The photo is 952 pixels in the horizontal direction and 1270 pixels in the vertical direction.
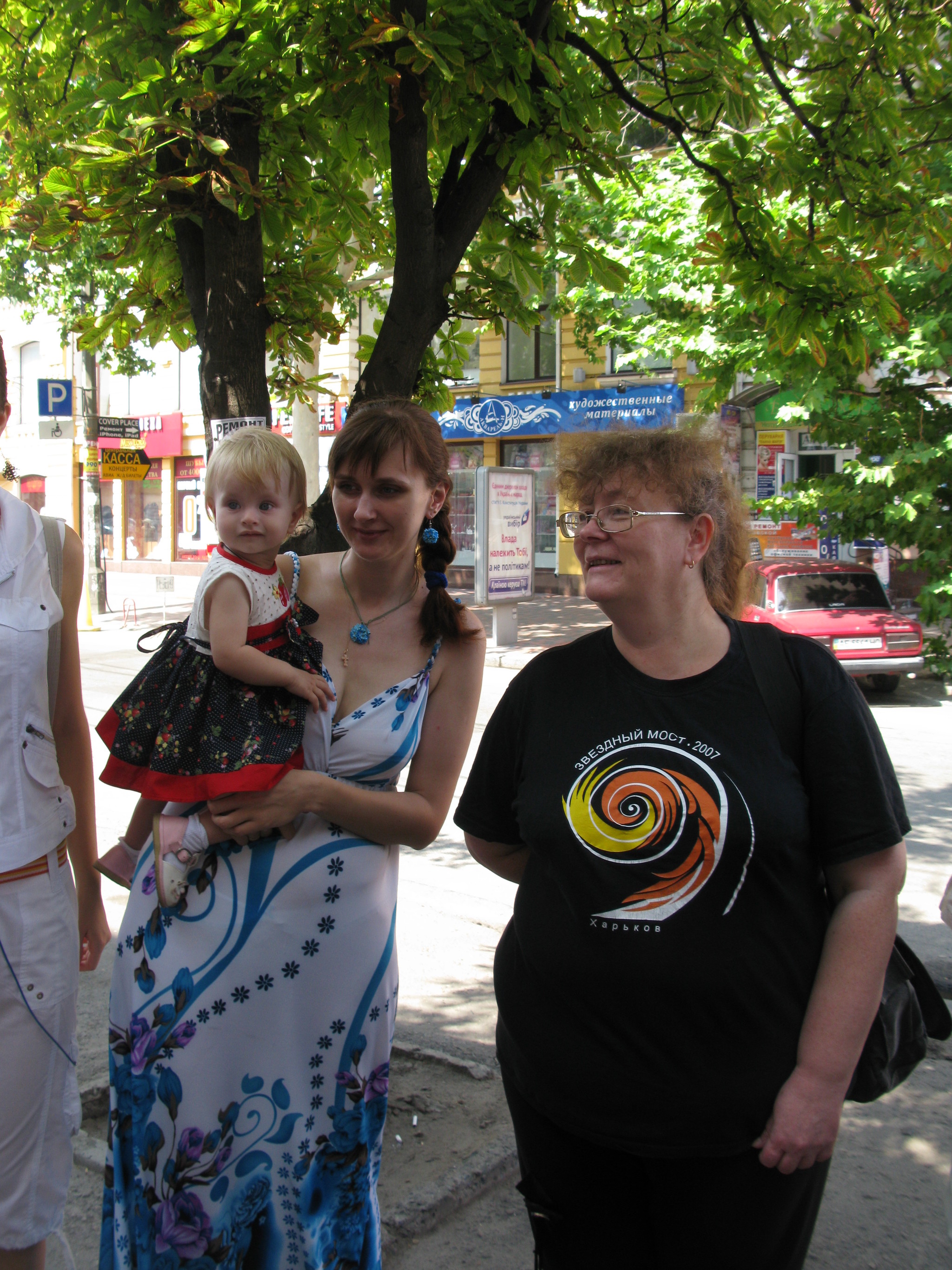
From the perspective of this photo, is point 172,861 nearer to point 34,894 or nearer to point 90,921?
point 34,894

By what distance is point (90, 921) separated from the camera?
2.19m

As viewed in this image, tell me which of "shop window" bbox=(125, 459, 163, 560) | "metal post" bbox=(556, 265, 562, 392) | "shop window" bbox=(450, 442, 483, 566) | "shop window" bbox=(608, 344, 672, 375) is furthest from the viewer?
"shop window" bbox=(125, 459, 163, 560)

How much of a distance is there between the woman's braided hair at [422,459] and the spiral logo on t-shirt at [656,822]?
622 mm

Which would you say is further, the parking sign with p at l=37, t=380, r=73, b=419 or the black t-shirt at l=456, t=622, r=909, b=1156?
the parking sign with p at l=37, t=380, r=73, b=419

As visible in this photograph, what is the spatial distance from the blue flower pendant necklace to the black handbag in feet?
2.59

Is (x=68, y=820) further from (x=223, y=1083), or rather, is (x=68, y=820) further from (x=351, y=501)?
(x=351, y=501)

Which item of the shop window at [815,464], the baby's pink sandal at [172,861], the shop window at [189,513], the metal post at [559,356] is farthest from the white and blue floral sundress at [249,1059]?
the shop window at [189,513]

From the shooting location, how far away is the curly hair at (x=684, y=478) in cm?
183

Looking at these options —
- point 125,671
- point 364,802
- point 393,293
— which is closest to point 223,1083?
point 364,802

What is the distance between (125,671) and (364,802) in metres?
12.0

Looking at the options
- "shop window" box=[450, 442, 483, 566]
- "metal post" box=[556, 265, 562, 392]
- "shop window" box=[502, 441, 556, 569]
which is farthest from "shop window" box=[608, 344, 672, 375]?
"shop window" box=[450, 442, 483, 566]

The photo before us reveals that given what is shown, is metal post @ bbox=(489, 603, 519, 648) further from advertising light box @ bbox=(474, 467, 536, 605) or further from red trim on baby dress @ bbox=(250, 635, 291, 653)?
red trim on baby dress @ bbox=(250, 635, 291, 653)

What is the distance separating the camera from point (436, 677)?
2.16 m

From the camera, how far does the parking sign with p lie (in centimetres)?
1766
